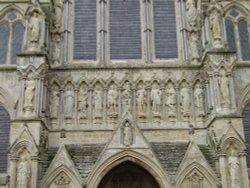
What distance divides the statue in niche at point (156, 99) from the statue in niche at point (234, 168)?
134 inches

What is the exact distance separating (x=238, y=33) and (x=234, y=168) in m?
6.80

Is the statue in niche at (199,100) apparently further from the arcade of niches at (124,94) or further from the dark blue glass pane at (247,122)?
the dark blue glass pane at (247,122)

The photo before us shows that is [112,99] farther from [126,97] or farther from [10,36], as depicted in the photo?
[10,36]

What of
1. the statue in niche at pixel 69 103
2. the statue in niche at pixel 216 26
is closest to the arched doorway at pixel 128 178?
the statue in niche at pixel 69 103

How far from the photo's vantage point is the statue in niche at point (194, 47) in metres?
18.3

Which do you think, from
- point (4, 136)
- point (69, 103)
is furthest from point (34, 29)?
point (4, 136)

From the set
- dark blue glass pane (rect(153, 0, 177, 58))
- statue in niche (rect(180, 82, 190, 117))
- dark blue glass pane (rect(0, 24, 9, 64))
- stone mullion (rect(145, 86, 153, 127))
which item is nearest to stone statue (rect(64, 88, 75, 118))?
stone mullion (rect(145, 86, 153, 127))

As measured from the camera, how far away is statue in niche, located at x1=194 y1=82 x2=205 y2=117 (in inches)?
684

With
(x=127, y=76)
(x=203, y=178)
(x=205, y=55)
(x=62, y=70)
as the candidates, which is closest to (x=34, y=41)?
(x=62, y=70)

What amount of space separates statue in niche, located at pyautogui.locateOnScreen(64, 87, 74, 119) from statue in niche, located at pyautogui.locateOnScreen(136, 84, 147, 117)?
8.56 feet

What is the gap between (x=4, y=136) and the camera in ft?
58.7

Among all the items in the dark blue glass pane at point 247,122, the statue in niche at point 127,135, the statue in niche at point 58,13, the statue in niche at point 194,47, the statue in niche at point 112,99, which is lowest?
the statue in niche at point 127,135

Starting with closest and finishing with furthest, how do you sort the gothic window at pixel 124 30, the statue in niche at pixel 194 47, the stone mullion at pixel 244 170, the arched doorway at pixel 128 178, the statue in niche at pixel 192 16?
the stone mullion at pixel 244 170 → the arched doorway at pixel 128 178 → the statue in niche at pixel 194 47 → the gothic window at pixel 124 30 → the statue in niche at pixel 192 16

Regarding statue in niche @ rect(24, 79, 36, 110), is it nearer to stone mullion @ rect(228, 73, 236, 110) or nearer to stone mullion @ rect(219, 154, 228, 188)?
stone mullion @ rect(219, 154, 228, 188)
